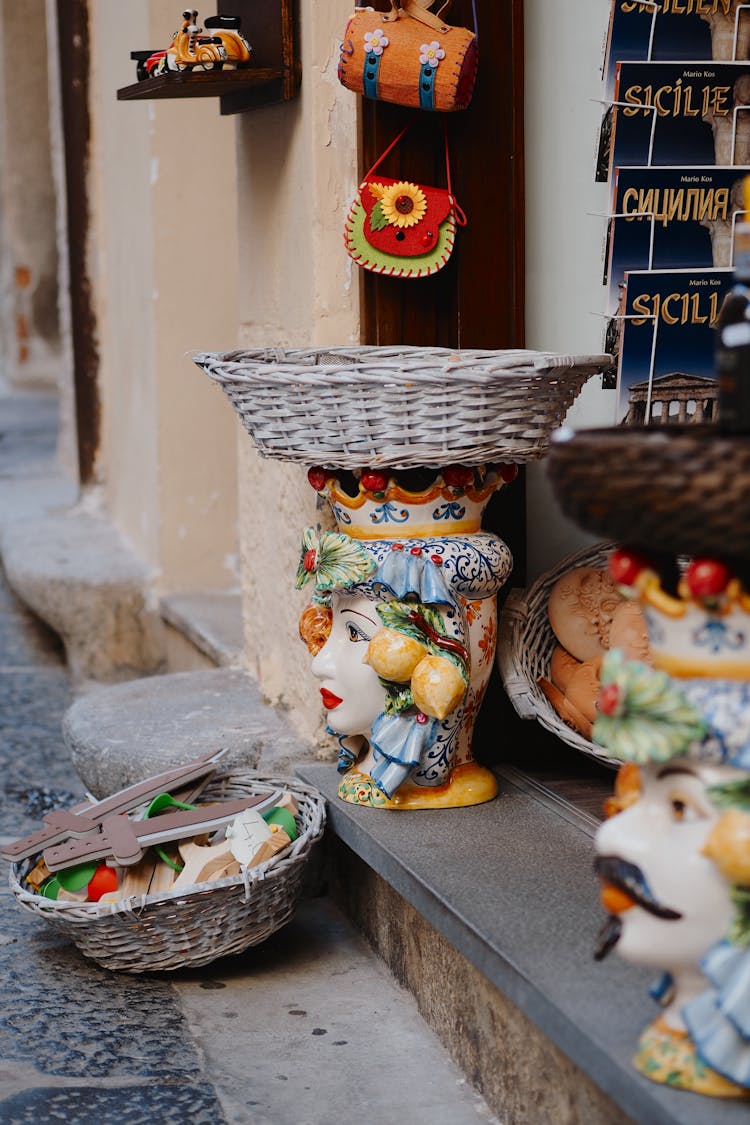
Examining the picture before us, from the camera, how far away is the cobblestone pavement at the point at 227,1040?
2.23 m

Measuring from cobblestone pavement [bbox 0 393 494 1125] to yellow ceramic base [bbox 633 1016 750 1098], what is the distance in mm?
620

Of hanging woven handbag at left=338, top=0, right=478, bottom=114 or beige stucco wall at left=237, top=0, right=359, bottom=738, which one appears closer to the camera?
hanging woven handbag at left=338, top=0, right=478, bottom=114

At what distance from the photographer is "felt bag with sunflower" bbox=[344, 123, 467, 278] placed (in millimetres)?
2844

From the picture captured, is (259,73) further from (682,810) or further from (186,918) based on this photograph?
(682,810)

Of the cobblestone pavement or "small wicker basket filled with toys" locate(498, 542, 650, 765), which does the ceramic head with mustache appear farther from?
"small wicker basket filled with toys" locate(498, 542, 650, 765)

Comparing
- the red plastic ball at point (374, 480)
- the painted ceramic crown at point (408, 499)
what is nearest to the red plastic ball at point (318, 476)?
the painted ceramic crown at point (408, 499)

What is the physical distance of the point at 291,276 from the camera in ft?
10.5

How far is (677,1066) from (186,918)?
111cm

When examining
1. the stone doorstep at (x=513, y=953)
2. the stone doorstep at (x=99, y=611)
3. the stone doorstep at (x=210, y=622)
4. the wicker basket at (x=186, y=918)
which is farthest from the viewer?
the stone doorstep at (x=99, y=611)

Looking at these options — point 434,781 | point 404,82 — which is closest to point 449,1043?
point 434,781

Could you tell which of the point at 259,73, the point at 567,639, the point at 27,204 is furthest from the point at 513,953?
the point at 27,204

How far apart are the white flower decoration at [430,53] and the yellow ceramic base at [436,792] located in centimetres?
129

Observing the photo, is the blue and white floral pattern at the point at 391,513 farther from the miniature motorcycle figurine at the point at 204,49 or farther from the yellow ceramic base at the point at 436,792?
the miniature motorcycle figurine at the point at 204,49

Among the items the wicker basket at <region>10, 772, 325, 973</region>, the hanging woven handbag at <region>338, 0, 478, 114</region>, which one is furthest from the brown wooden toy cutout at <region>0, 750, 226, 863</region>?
the hanging woven handbag at <region>338, 0, 478, 114</region>
